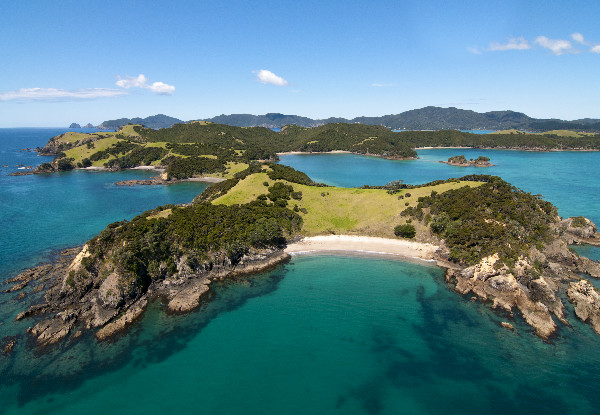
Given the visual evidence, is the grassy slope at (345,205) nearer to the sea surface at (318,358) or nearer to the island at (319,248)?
the island at (319,248)

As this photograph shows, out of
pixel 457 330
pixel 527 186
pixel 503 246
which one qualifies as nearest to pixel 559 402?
pixel 457 330

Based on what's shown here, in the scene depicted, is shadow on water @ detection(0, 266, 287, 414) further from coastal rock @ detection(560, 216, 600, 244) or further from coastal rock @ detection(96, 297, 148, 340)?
coastal rock @ detection(560, 216, 600, 244)

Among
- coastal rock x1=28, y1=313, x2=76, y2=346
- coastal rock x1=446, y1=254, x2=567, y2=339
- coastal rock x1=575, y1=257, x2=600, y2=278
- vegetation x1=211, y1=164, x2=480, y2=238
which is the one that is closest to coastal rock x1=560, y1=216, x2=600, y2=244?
coastal rock x1=575, y1=257, x2=600, y2=278

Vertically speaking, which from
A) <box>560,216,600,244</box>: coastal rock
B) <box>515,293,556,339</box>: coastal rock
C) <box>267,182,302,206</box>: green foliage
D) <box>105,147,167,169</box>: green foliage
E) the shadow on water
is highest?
<box>105,147,167,169</box>: green foliage

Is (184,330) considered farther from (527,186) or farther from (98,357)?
(527,186)

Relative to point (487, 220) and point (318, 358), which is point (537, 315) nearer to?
point (487, 220)

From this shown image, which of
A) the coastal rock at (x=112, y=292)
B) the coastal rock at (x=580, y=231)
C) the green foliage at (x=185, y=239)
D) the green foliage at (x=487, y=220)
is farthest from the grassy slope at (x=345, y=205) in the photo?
the coastal rock at (x=112, y=292)
